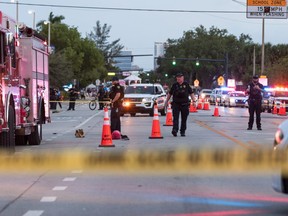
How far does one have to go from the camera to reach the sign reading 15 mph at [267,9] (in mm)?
38312

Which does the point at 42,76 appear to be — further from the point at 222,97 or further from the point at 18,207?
the point at 222,97

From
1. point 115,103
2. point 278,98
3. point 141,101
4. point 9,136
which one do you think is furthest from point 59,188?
point 278,98

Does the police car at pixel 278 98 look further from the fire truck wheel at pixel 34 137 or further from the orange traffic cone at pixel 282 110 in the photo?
the fire truck wheel at pixel 34 137

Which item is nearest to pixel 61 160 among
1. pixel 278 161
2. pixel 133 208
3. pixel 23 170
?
pixel 23 170

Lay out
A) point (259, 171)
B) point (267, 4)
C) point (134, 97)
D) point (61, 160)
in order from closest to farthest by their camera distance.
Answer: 1. point (259, 171)
2. point (61, 160)
3. point (134, 97)
4. point (267, 4)

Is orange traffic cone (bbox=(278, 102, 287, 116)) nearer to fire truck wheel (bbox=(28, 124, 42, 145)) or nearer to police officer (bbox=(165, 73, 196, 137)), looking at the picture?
police officer (bbox=(165, 73, 196, 137))

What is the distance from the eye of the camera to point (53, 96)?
42.9 metres

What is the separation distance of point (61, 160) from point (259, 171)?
14.2ft

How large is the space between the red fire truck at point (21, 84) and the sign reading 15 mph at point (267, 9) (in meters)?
24.3

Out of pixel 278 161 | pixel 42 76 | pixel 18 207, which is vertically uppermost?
pixel 42 76

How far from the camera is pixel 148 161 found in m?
12.0

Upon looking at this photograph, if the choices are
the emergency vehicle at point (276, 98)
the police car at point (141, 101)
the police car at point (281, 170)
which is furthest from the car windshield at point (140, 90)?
the police car at point (281, 170)

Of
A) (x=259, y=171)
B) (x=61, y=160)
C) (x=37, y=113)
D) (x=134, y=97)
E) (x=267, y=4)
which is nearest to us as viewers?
(x=259, y=171)

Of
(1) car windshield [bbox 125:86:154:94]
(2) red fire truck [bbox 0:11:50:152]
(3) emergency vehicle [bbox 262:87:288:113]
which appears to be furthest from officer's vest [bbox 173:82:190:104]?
(3) emergency vehicle [bbox 262:87:288:113]
